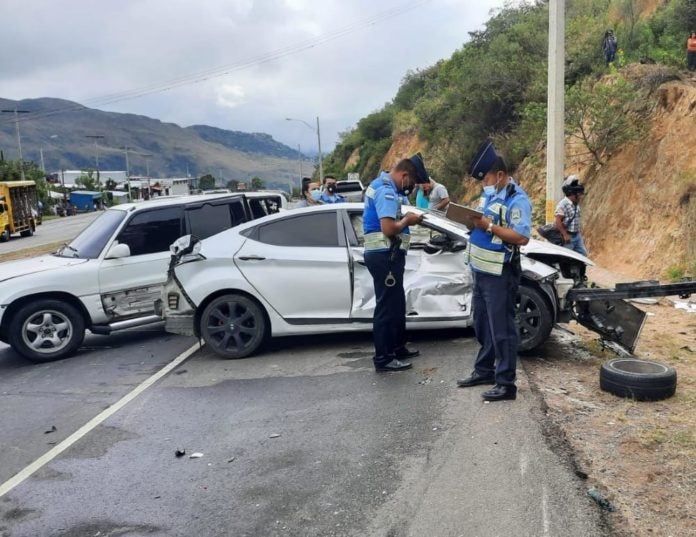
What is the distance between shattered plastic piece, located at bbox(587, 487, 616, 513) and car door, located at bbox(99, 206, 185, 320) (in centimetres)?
562

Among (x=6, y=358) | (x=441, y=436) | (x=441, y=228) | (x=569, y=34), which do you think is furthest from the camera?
(x=569, y=34)

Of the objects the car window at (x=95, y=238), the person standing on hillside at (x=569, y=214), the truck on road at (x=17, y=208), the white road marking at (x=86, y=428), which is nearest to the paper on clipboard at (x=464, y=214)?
the white road marking at (x=86, y=428)

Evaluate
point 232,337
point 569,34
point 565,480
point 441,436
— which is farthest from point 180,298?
point 569,34

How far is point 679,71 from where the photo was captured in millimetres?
13734

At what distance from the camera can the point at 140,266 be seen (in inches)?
314

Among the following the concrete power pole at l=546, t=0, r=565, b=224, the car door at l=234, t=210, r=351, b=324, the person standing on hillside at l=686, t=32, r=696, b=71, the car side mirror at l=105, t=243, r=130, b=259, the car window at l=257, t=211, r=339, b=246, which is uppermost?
the person standing on hillside at l=686, t=32, r=696, b=71

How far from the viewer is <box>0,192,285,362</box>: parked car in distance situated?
7480 mm

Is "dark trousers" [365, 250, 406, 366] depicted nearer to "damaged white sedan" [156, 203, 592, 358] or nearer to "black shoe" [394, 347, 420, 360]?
"black shoe" [394, 347, 420, 360]

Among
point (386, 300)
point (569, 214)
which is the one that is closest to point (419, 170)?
point (386, 300)

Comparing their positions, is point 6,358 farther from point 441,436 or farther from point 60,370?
point 441,436

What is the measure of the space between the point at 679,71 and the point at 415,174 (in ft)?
34.5

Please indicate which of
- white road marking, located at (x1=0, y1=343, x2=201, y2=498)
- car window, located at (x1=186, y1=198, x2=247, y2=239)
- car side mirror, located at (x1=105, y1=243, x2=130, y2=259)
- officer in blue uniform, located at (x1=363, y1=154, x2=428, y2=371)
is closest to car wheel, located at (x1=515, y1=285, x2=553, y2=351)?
officer in blue uniform, located at (x1=363, y1=154, x2=428, y2=371)

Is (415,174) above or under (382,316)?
above

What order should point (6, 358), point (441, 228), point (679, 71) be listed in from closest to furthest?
1. point (441, 228)
2. point (6, 358)
3. point (679, 71)
